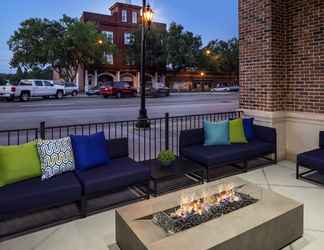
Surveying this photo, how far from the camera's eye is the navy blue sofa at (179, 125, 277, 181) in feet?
13.8

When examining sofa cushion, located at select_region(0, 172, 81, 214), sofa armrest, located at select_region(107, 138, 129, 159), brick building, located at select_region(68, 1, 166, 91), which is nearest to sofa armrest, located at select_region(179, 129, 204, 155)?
sofa armrest, located at select_region(107, 138, 129, 159)

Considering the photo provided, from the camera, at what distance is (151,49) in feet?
94.9

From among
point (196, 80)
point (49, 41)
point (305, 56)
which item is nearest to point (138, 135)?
point (305, 56)

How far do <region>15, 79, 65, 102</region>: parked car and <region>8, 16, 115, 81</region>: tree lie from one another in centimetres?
458

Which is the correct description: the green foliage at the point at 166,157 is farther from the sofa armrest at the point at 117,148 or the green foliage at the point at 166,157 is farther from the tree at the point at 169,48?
the tree at the point at 169,48

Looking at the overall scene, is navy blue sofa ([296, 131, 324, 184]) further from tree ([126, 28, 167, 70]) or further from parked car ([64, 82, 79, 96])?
tree ([126, 28, 167, 70])

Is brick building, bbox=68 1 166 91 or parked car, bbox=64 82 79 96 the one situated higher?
brick building, bbox=68 1 166 91

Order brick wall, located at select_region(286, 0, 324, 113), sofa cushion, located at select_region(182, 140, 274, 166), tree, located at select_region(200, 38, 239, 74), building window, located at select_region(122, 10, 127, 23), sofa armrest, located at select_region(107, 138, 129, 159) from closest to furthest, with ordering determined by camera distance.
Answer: sofa armrest, located at select_region(107, 138, 129, 159) → sofa cushion, located at select_region(182, 140, 274, 166) → brick wall, located at select_region(286, 0, 324, 113) → building window, located at select_region(122, 10, 127, 23) → tree, located at select_region(200, 38, 239, 74)

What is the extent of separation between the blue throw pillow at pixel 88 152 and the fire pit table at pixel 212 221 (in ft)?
3.81

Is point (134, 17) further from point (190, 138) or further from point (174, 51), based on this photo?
point (190, 138)

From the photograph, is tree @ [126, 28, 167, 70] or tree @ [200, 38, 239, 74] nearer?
tree @ [126, 28, 167, 70]

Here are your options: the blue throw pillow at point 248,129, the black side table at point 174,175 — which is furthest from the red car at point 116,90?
the black side table at point 174,175

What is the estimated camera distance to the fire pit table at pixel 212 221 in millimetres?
2047

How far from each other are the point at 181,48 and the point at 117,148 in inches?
1102
